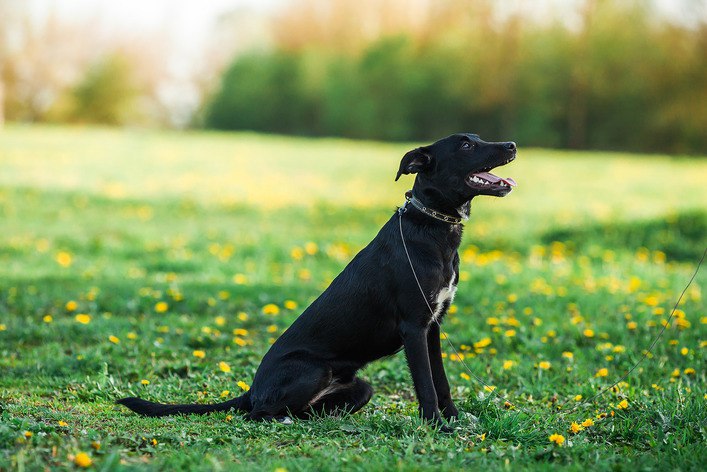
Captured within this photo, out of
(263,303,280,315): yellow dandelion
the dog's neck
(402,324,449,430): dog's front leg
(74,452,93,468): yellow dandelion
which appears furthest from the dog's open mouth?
(263,303,280,315): yellow dandelion

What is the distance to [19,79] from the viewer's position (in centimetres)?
4162

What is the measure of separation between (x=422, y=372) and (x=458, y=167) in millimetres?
1174

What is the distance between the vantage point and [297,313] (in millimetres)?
7133

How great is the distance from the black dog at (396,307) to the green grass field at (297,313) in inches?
6.9

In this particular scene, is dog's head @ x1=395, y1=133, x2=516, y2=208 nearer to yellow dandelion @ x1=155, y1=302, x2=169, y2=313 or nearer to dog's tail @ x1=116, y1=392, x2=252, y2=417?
dog's tail @ x1=116, y1=392, x2=252, y2=417

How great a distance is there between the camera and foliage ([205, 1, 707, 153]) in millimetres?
33719

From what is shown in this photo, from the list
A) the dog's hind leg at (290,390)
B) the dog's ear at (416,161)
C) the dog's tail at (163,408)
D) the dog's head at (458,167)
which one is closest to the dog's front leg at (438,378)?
the dog's hind leg at (290,390)

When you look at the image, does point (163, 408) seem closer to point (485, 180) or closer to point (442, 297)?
point (442, 297)

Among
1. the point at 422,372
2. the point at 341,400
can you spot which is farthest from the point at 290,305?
the point at 422,372

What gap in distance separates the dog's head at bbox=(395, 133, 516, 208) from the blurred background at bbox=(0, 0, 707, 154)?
2901 cm

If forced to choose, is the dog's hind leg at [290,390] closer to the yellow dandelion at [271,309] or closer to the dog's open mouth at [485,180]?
the dog's open mouth at [485,180]

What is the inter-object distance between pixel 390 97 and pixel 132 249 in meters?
33.6

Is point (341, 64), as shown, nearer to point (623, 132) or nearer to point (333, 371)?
point (623, 132)

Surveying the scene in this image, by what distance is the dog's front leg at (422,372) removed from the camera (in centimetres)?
412
